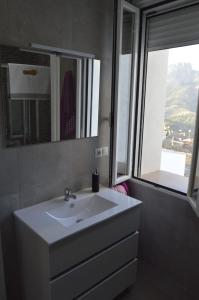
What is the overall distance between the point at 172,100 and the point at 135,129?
448 millimetres

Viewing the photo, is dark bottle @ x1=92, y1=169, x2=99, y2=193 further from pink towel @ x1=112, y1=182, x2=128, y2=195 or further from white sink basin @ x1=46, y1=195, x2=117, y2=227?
pink towel @ x1=112, y1=182, x2=128, y2=195

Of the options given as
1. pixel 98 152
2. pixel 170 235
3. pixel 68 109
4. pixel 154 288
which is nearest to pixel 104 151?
pixel 98 152

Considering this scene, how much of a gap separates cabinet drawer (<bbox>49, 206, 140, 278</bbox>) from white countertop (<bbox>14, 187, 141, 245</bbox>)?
3 centimetres

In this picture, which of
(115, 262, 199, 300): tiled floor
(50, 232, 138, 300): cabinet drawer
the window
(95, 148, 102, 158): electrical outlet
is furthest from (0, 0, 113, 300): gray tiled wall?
(115, 262, 199, 300): tiled floor

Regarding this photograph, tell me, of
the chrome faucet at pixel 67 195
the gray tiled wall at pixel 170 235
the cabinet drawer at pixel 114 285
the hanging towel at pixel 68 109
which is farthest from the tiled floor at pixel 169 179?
the hanging towel at pixel 68 109

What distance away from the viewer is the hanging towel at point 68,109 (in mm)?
1723

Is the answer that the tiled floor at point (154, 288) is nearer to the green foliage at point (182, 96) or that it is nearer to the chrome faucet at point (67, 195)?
the chrome faucet at point (67, 195)

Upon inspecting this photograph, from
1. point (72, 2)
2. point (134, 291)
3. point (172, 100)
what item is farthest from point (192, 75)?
point (134, 291)

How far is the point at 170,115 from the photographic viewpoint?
227 cm

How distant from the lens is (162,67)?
2.37 metres

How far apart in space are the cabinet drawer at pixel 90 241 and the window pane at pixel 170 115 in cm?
65

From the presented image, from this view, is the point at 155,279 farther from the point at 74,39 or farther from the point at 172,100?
the point at 74,39

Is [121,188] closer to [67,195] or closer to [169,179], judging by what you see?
[169,179]

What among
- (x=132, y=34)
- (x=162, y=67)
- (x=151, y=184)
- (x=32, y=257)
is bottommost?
(x=32, y=257)
